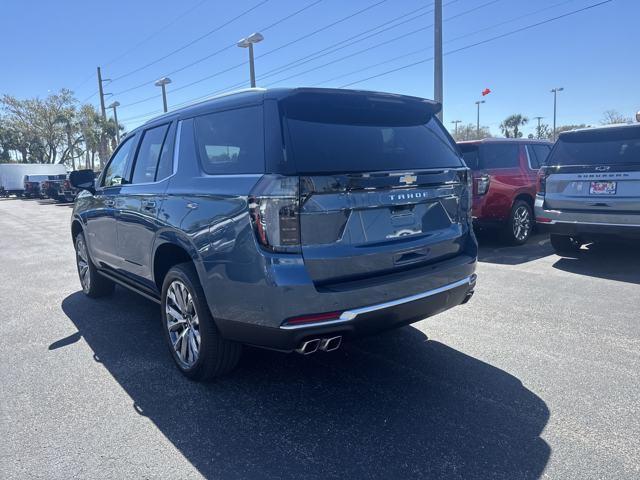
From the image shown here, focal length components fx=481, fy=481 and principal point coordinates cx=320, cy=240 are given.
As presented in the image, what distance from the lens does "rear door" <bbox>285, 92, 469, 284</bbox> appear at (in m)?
2.70

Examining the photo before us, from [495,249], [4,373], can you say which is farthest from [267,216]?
[495,249]

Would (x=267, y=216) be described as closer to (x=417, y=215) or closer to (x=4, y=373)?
(x=417, y=215)

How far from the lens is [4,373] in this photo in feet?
12.1

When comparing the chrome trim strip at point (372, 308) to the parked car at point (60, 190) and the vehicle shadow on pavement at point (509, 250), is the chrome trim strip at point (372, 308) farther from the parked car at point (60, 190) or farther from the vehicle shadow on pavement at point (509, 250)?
the parked car at point (60, 190)

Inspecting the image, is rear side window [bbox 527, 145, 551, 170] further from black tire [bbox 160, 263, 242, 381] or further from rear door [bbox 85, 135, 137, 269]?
black tire [bbox 160, 263, 242, 381]

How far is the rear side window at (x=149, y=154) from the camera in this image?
3.94 m

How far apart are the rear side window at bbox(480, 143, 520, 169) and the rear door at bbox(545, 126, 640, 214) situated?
A: 46.9 inches

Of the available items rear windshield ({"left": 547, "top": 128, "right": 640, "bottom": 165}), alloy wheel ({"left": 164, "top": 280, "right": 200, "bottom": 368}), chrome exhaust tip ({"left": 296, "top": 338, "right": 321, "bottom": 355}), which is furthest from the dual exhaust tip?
rear windshield ({"left": 547, "top": 128, "right": 640, "bottom": 165})

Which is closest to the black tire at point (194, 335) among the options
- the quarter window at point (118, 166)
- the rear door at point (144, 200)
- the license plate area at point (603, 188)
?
the rear door at point (144, 200)

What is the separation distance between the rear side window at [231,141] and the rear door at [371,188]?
0.72 feet

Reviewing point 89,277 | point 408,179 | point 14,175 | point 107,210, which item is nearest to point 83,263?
point 89,277

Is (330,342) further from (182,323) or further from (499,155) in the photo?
(499,155)

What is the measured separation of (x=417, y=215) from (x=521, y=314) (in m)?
2.21

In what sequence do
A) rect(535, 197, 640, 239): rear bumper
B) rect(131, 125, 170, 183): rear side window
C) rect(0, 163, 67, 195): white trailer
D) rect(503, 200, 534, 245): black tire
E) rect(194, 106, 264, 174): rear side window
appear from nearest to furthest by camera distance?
rect(194, 106, 264, 174): rear side window → rect(131, 125, 170, 183): rear side window → rect(535, 197, 640, 239): rear bumper → rect(503, 200, 534, 245): black tire → rect(0, 163, 67, 195): white trailer
